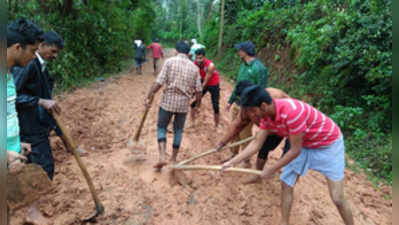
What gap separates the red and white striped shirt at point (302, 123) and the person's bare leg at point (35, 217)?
252 centimetres

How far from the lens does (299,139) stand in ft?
7.24

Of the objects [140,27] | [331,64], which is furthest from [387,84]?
[140,27]

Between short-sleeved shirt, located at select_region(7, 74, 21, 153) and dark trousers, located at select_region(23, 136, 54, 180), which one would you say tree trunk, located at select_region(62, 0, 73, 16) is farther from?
short-sleeved shirt, located at select_region(7, 74, 21, 153)

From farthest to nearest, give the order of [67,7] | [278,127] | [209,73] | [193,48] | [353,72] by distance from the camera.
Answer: [67,7], [193,48], [353,72], [209,73], [278,127]

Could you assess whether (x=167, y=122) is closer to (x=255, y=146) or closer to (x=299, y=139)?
(x=255, y=146)

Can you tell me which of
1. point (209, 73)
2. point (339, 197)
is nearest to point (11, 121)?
point (339, 197)

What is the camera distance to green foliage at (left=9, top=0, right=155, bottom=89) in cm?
787

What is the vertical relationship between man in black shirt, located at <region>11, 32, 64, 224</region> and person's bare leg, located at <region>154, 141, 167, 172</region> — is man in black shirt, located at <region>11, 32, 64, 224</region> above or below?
above

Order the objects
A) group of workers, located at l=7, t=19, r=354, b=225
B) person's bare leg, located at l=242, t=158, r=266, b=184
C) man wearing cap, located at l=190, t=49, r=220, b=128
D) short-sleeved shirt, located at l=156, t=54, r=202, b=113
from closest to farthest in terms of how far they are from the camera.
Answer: group of workers, located at l=7, t=19, r=354, b=225 → short-sleeved shirt, located at l=156, t=54, r=202, b=113 → person's bare leg, located at l=242, t=158, r=266, b=184 → man wearing cap, located at l=190, t=49, r=220, b=128

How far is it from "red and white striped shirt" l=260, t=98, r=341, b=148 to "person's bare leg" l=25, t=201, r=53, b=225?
2.52 metres

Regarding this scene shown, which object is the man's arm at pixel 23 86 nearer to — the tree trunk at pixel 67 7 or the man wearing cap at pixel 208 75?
the man wearing cap at pixel 208 75

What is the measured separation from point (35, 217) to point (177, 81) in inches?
89.1

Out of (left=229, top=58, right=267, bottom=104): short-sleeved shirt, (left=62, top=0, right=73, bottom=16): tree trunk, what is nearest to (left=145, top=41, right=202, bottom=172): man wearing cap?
(left=229, top=58, right=267, bottom=104): short-sleeved shirt

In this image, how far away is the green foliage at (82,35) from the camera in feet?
25.8
